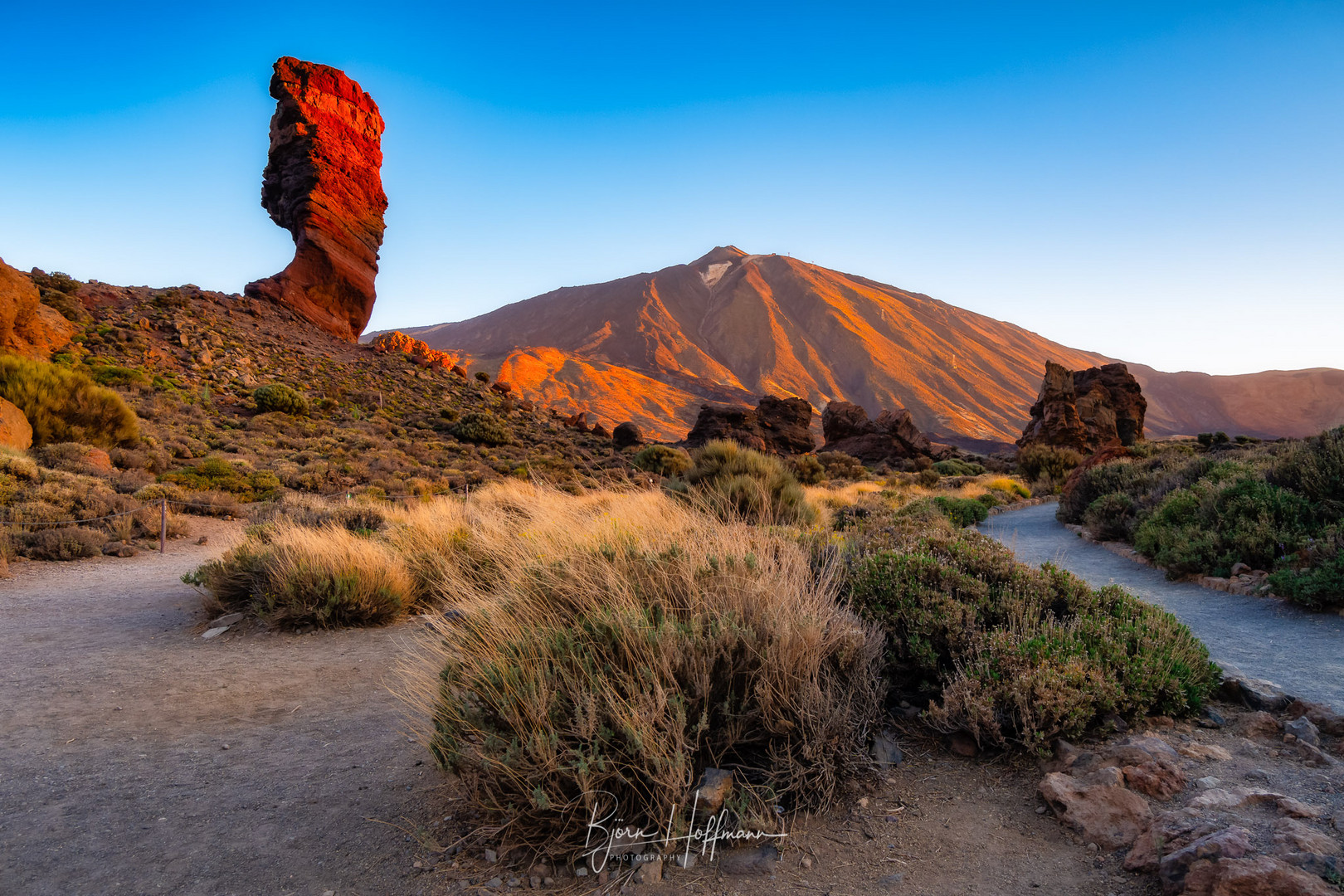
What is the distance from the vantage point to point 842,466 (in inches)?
1282

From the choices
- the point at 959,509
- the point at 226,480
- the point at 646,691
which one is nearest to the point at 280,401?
the point at 226,480

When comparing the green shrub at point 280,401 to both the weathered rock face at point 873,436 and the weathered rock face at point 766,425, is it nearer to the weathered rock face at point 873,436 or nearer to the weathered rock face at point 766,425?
the weathered rock face at point 766,425

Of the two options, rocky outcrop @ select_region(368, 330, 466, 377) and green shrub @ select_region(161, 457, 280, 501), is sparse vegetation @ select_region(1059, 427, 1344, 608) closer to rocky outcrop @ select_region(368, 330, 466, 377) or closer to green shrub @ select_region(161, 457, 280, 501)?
green shrub @ select_region(161, 457, 280, 501)

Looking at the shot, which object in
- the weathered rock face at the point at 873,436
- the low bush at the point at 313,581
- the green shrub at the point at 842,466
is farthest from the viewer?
the weathered rock face at the point at 873,436

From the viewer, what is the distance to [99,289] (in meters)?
34.1

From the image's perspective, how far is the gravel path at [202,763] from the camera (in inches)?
113

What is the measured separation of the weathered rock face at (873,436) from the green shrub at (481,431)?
753 inches

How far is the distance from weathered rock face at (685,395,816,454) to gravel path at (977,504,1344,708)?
26.5m

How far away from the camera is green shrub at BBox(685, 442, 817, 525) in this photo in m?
9.65

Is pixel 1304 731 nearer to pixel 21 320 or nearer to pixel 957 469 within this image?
pixel 957 469

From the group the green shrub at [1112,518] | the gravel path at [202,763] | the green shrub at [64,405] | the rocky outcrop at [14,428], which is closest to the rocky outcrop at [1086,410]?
the green shrub at [1112,518]

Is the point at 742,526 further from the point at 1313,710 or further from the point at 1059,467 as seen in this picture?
the point at 1059,467

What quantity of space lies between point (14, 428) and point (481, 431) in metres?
16.4

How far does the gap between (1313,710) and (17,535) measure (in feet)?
49.5
